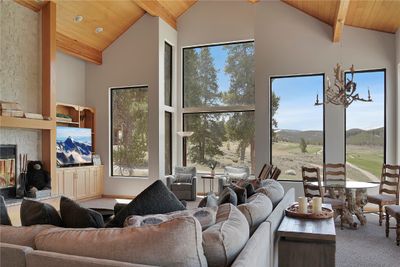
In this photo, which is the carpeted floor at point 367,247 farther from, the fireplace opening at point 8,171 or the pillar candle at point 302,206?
the fireplace opening at point 8,171

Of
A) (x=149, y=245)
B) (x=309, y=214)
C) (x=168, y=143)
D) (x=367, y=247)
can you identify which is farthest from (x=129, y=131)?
(x=149, y=245)

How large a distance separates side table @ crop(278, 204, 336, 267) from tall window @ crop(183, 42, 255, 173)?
5.41m

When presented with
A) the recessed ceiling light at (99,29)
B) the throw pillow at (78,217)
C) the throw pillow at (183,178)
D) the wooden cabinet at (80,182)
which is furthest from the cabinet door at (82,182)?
the throw pillow at (78,217)

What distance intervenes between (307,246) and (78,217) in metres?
1.63

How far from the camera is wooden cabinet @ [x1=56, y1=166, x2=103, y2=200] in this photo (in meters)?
6.80

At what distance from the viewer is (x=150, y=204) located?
1896mm

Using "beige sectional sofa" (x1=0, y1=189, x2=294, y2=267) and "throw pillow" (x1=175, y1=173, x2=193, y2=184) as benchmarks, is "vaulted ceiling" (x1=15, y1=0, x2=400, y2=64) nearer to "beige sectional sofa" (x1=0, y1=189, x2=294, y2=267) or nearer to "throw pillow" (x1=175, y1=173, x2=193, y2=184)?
"throw pillow" (x1=175, y1=173, x2=193, y2=184)

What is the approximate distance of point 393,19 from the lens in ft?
18.5

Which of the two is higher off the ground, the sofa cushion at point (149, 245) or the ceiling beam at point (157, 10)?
the ceiling beam at point (157, 10)

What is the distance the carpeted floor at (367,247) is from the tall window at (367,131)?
1511 millimetres

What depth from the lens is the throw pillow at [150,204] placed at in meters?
1.80

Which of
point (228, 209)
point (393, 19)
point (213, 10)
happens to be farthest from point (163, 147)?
point (228, 209)

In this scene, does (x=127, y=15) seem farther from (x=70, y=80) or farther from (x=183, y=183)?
(x=183, y=183)

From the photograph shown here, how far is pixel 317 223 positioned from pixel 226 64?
612 cm
